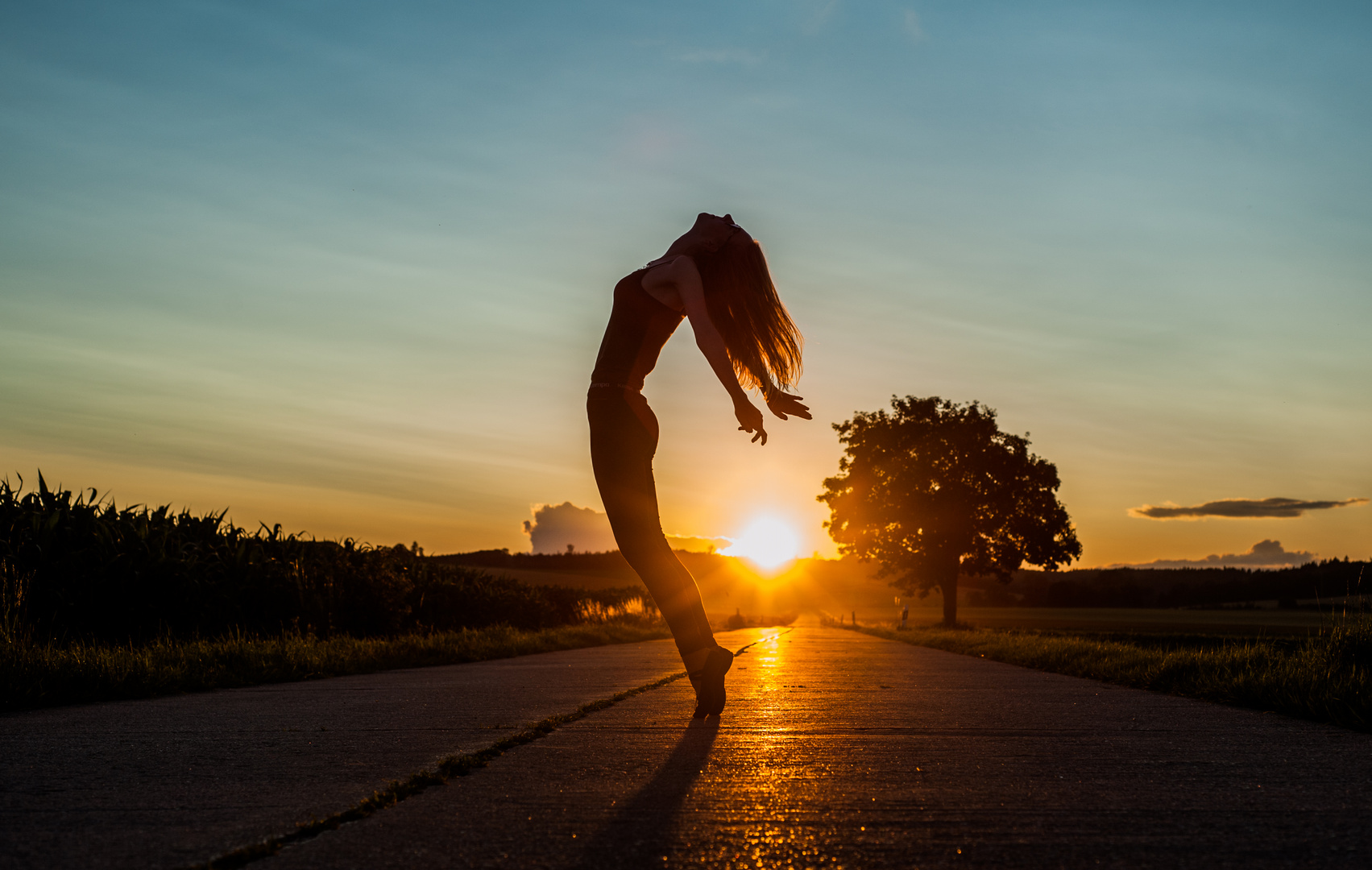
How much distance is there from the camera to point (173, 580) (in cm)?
1076

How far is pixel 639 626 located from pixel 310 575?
12.4 metres

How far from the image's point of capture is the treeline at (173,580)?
9781mm

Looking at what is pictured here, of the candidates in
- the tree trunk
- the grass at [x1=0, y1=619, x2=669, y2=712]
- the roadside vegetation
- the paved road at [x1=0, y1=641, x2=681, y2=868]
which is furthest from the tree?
the paved road at [x1=0, y1=641, x2=681, y2=868]

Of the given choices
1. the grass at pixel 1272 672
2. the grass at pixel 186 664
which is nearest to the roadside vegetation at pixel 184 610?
the grass at pixel 186 664

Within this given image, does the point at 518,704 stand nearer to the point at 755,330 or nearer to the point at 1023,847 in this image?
the point at 755,330

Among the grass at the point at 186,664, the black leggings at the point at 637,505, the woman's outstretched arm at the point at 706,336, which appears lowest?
the grass at the point at 186,664

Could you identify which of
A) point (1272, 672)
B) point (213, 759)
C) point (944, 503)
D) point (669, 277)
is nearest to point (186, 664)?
point (213, 759)

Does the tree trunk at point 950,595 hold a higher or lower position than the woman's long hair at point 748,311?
lower

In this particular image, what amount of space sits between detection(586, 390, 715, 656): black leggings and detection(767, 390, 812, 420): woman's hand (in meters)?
0.54

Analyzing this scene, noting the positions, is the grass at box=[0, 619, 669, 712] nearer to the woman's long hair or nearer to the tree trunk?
the woman's long hair

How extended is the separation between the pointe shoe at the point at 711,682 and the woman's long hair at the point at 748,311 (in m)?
1.09

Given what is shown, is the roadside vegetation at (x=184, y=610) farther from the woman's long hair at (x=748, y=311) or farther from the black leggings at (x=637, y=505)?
the woman's long hair at (x=748, y=311)

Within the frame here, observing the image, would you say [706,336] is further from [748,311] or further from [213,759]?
[213,759]

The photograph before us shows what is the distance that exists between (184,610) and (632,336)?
28.5ft
